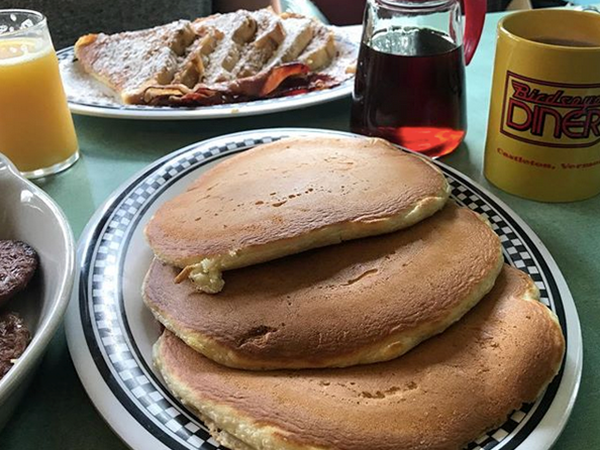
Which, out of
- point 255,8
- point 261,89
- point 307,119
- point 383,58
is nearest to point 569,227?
point 383,58

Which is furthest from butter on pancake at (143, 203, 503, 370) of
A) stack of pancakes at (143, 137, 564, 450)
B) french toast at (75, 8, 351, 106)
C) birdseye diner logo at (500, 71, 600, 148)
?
french toast at (75, 8, 351, 106)

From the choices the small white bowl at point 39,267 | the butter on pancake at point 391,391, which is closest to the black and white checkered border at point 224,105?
the small white bowl at point 39,267

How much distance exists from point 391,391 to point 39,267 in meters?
0.43

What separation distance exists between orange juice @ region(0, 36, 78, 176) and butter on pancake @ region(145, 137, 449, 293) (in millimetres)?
332

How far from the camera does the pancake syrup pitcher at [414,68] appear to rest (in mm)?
991

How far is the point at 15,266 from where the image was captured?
73cm

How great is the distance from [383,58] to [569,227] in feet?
1.25

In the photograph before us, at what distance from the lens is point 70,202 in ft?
3.38

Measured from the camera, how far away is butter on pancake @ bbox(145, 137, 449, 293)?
0.70m

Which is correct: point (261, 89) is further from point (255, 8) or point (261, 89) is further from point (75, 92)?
point (255, 8)

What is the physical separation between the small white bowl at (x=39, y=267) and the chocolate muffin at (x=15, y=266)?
11 millimetres

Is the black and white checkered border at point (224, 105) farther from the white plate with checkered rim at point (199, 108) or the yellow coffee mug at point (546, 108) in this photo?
the yellow coffee mug at point (546, 108)

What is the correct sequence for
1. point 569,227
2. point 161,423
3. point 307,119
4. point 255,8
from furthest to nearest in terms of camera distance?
1. point 255,8
2. point 307,119
3. point 569,227
4. point 161,423

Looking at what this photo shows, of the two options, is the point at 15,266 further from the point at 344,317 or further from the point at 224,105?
the point at 224,105
